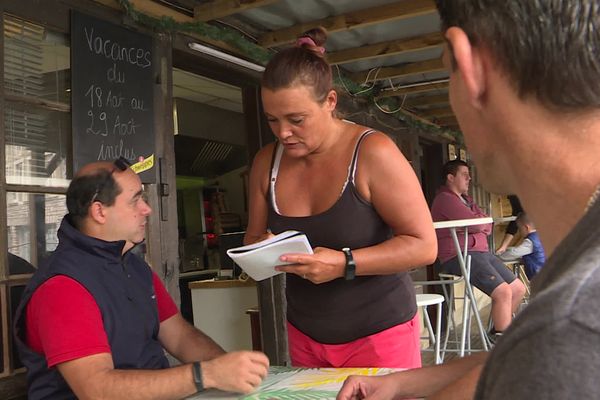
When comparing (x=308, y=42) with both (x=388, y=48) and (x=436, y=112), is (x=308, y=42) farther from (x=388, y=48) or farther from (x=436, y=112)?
(x=436, y=112)

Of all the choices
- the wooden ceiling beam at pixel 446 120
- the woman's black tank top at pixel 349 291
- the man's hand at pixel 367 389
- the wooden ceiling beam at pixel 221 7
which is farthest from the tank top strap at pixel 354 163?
the wooden ceiling beam at pixel 446 120

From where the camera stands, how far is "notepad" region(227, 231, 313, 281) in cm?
124

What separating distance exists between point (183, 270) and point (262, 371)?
5078 millimetres

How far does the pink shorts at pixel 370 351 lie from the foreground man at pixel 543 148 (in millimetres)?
839

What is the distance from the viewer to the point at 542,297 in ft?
1.26

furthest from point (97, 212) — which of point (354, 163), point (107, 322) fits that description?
point (354, 163)

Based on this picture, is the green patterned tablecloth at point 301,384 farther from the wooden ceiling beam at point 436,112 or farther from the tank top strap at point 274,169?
the wooden ceiling beam at point 436,112

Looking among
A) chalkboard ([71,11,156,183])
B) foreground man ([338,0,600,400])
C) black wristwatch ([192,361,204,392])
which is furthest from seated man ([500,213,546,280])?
foreground man ([338,0,600,400])

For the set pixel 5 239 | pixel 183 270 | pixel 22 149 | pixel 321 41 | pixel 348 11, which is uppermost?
pixel 348 11

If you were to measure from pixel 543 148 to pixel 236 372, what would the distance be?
0.84 meters

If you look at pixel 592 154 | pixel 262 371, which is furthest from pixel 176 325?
pixel 592 154

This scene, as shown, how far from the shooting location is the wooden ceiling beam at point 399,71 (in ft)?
12.7

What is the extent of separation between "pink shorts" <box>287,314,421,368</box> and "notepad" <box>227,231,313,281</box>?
22cm

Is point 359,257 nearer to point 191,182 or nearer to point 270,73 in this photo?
point 270,73
